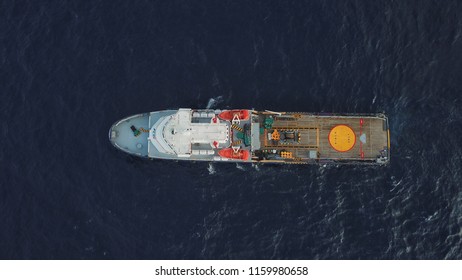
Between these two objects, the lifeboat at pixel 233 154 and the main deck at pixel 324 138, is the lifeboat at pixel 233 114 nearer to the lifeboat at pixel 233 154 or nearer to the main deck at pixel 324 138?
the main deck at pixel 324 138

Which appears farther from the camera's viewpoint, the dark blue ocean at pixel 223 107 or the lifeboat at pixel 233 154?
the lifeboat at pixel 233 154

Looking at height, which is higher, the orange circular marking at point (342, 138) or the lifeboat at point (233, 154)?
the orange circular marking at point (342, 138)

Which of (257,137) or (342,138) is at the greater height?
(257,137)

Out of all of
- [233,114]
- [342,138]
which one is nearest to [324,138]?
[342,138]

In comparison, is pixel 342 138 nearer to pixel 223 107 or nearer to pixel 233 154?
pixel 233 154

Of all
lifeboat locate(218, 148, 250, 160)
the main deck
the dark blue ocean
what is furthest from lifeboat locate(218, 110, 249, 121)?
lifeboat locate(218, 148, 250, 160)

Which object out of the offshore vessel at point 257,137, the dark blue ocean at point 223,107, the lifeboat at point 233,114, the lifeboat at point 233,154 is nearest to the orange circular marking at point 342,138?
the offshore vessel at point 257,137
